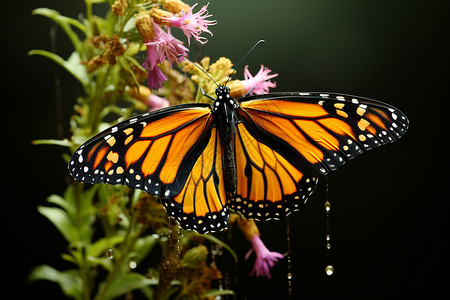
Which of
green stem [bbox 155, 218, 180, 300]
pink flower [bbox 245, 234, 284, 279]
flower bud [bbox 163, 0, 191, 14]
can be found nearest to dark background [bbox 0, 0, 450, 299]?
pink flower [bbox 245, 234, 284, 279]

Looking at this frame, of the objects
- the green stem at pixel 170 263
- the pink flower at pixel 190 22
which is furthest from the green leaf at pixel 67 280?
the pink flower at pixel 190 22

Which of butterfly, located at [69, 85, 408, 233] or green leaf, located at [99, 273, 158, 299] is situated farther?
green leaf, located at [99, 273, 158, 299]

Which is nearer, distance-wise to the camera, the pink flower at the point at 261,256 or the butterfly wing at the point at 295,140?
the butterfly wing at the point at 295,140

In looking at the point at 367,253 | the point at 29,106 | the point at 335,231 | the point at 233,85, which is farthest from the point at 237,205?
the point at 29,106

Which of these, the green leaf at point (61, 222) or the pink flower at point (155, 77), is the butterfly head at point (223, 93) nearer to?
the pink flower at point (155, 77)

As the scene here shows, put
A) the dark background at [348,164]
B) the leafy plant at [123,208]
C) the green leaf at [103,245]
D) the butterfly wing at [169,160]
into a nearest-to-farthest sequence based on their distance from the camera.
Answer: the butterfly wing at [169,160] < the leafy plant at [123,208] < the green leaf at [103,245] < the dark background at [348,164]

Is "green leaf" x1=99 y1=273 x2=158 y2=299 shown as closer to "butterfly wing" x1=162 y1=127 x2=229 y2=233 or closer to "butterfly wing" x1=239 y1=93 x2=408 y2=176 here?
Result: "butterfly wing" x1=162 y1=127 x2=229 y2=233
